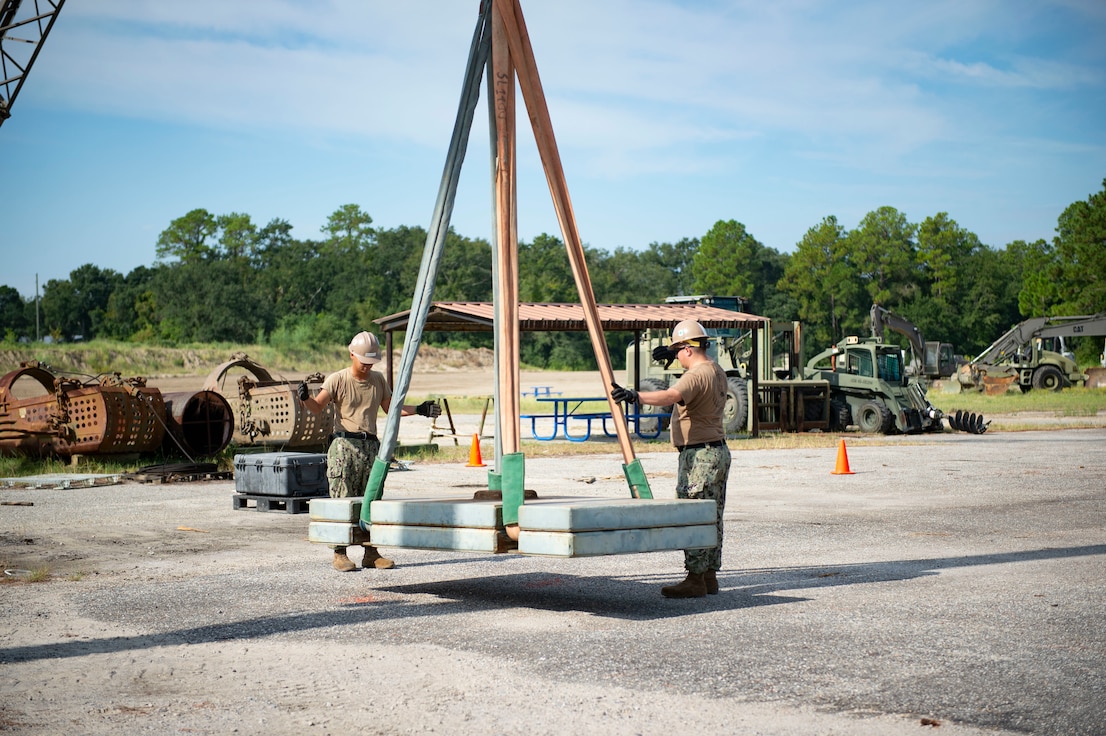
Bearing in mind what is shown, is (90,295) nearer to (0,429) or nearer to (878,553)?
(0,429)

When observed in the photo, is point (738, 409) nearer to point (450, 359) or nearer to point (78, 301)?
point (450, 359)

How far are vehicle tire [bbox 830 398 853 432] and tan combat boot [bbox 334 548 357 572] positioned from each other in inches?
863

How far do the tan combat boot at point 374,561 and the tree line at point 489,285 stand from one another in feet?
215

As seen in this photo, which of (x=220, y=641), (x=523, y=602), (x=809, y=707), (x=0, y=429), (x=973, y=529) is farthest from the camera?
(x=0, y=429)

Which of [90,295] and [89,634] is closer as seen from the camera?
[89,634]

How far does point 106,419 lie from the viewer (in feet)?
60.8

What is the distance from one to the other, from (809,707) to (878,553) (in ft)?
17.6

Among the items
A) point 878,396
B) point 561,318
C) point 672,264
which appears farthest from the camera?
point 672,264

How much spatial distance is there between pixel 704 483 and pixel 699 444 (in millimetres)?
275

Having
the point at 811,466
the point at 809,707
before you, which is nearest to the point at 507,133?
the point at 809,707

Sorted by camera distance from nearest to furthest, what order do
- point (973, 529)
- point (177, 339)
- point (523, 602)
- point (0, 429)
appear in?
point (523, 602), point (973, 529), point (0, 429), point (177, 339)

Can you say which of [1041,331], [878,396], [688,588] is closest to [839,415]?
[878,396]

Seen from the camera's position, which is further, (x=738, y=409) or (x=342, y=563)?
(x=738, y=409)

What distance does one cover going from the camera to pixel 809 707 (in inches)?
214
